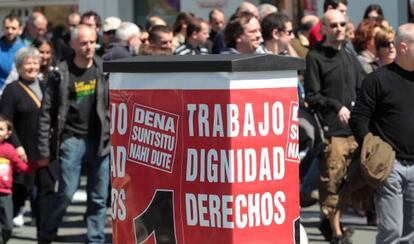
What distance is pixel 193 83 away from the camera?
536 cm

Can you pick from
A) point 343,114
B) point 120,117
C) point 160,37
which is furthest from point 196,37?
point 120,117

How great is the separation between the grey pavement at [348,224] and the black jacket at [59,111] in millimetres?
2168

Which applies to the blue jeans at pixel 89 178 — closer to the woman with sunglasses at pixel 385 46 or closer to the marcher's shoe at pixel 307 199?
the marcher's shoe at pixel 307 199

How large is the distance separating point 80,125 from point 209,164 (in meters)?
4.94

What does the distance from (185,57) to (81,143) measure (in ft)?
15.3

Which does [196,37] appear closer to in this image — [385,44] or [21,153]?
[385,44]

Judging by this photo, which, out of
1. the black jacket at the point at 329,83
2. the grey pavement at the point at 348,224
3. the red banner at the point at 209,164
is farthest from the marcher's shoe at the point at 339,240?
the red banner at the point at 209,164

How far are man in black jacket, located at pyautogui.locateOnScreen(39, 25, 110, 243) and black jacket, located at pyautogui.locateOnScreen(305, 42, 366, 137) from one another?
1724 millimetres

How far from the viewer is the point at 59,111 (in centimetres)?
1005

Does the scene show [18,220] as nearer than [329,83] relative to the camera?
No

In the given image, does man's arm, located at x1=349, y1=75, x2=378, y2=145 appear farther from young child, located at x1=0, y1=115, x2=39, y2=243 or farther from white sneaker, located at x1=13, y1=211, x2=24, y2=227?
white sneaker, located at x1=13, y1=211, x2=24, y2=227

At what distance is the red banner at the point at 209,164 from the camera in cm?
526

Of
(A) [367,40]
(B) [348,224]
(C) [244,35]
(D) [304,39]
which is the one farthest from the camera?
(D) [304,39]

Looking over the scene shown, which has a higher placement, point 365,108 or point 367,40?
point 367,40
